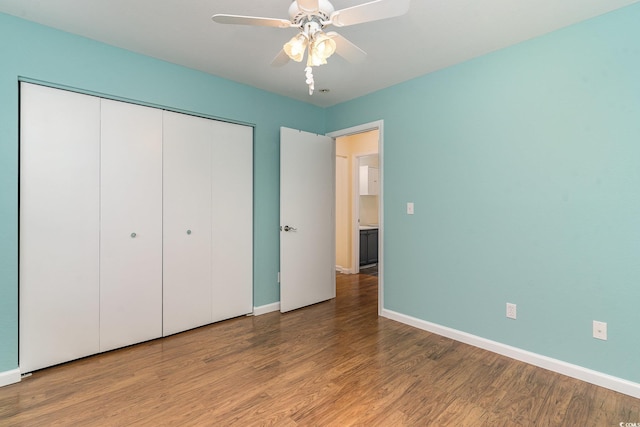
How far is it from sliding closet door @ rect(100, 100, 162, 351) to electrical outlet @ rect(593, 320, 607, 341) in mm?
3464

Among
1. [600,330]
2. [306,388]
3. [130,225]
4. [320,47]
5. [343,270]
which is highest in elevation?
[320,47]

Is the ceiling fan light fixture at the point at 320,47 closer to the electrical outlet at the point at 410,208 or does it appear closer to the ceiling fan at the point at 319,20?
the ceiling fan at the point at 319,20

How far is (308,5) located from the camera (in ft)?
4.77

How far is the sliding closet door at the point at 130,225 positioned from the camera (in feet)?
8.32

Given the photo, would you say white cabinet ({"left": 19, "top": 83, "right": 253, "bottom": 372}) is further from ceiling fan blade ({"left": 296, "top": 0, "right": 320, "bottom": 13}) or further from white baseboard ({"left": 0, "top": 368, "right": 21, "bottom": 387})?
ceiling fan blade ({"left": 296, "top": 0, "right": 320, "bottom": 13})

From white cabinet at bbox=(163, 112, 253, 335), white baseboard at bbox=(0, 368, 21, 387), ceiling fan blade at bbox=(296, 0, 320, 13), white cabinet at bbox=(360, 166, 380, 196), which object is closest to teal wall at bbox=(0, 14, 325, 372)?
white baseboard at bbox=(0, 368, 21, 387)

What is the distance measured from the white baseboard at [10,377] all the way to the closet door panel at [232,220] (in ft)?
4.78

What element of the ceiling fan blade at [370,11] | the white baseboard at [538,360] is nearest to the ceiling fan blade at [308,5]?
the ceiling fan blade at [370,11]

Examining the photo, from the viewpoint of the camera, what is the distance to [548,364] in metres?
2.31

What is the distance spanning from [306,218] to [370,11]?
8.31 ft

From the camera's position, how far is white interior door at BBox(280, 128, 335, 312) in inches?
140

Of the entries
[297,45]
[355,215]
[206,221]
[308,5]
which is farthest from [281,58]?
[355,215]

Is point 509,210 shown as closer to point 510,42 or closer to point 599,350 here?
point 599,350

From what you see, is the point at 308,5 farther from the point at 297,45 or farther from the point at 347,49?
the point at 347,49
